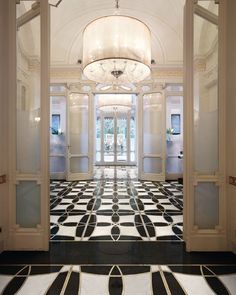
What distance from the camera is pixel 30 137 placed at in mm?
2730

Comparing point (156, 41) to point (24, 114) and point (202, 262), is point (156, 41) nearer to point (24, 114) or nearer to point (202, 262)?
point (24, 114)

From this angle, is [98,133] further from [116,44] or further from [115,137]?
[116,44]

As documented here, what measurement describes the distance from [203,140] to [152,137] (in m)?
4.93

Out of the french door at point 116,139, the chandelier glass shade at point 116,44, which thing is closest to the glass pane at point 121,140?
the french door at point 116,139

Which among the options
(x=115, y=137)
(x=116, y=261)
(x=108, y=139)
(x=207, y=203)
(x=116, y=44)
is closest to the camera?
(x=116, y=261)

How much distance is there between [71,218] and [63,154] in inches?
169

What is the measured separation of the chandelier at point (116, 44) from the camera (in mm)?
3705

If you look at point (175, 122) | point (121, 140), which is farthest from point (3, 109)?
point (121, 140)

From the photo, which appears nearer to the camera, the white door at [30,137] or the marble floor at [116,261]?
the marble floor at [116,261]

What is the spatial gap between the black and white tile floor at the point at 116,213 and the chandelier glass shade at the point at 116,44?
263 cm

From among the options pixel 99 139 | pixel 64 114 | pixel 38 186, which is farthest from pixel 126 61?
pixel 99 139

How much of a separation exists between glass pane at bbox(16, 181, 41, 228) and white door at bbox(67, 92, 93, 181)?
486 cm

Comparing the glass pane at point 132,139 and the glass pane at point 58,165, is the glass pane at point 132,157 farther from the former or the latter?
the glass pane at point 58,165

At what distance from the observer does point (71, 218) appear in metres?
3.78
